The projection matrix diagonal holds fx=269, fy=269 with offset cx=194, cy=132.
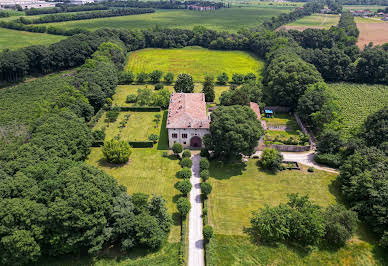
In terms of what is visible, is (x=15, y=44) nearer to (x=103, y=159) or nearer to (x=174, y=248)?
(x=103, y=159)

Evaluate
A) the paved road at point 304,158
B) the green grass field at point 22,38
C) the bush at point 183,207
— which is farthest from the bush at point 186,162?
the green grass field at point 22,38

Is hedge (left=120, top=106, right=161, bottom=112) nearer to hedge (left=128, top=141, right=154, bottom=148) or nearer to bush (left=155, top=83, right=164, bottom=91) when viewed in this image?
bush (left=155, top=83, right=164, bottom=91)

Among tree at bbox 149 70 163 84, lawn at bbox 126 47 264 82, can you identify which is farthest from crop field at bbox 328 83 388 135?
tree at bbox 149 70 163 84

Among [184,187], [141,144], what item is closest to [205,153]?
[184,187]

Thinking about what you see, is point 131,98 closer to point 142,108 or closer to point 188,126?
point 142,108

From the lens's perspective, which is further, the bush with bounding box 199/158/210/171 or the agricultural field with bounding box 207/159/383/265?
the bush with bounding box 199/158/210/171
